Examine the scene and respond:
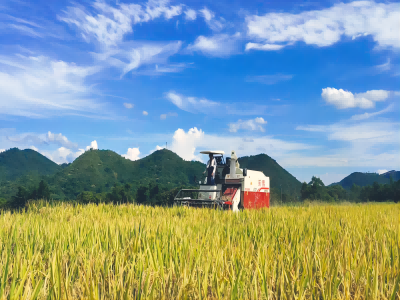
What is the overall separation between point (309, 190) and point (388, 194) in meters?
10.9

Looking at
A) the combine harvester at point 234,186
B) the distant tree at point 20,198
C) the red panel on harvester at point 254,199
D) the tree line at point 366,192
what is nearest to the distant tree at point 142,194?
the distant tree at point 20,198

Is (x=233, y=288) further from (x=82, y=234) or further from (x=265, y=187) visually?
(x=265, y=187)

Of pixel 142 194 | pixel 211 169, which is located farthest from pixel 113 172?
pixel 211 169

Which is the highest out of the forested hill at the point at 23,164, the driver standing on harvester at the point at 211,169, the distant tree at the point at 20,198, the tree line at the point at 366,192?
the forested hill at the point at 23,164

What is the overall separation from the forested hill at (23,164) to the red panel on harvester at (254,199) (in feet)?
383

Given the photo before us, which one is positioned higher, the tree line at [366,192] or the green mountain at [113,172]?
the green mountain at [113,172]

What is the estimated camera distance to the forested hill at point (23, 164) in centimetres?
11556

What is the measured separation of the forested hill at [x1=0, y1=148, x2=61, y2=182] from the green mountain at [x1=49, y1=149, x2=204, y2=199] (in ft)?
65.9

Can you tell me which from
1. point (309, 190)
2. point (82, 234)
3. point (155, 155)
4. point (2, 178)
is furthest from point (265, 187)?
point (2, 178)

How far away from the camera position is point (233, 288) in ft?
8.05

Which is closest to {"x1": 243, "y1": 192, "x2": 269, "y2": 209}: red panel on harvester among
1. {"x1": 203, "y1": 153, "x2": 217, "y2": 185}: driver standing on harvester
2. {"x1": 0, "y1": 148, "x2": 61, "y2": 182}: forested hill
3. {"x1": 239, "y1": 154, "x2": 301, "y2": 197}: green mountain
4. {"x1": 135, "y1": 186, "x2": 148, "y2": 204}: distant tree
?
{"x1": 203, "y1": 153, "x2": 217, "y2": 185}: driver standing on harvester

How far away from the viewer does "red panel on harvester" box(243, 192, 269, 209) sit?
14586 millimetres

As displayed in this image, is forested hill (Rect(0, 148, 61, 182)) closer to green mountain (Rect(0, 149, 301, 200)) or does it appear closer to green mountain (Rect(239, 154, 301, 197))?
green mountain (Rect(0, 149, 301, 200))

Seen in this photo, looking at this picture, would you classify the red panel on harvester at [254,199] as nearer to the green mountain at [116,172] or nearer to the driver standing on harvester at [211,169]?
the driver standing on harvester at [211,169]
